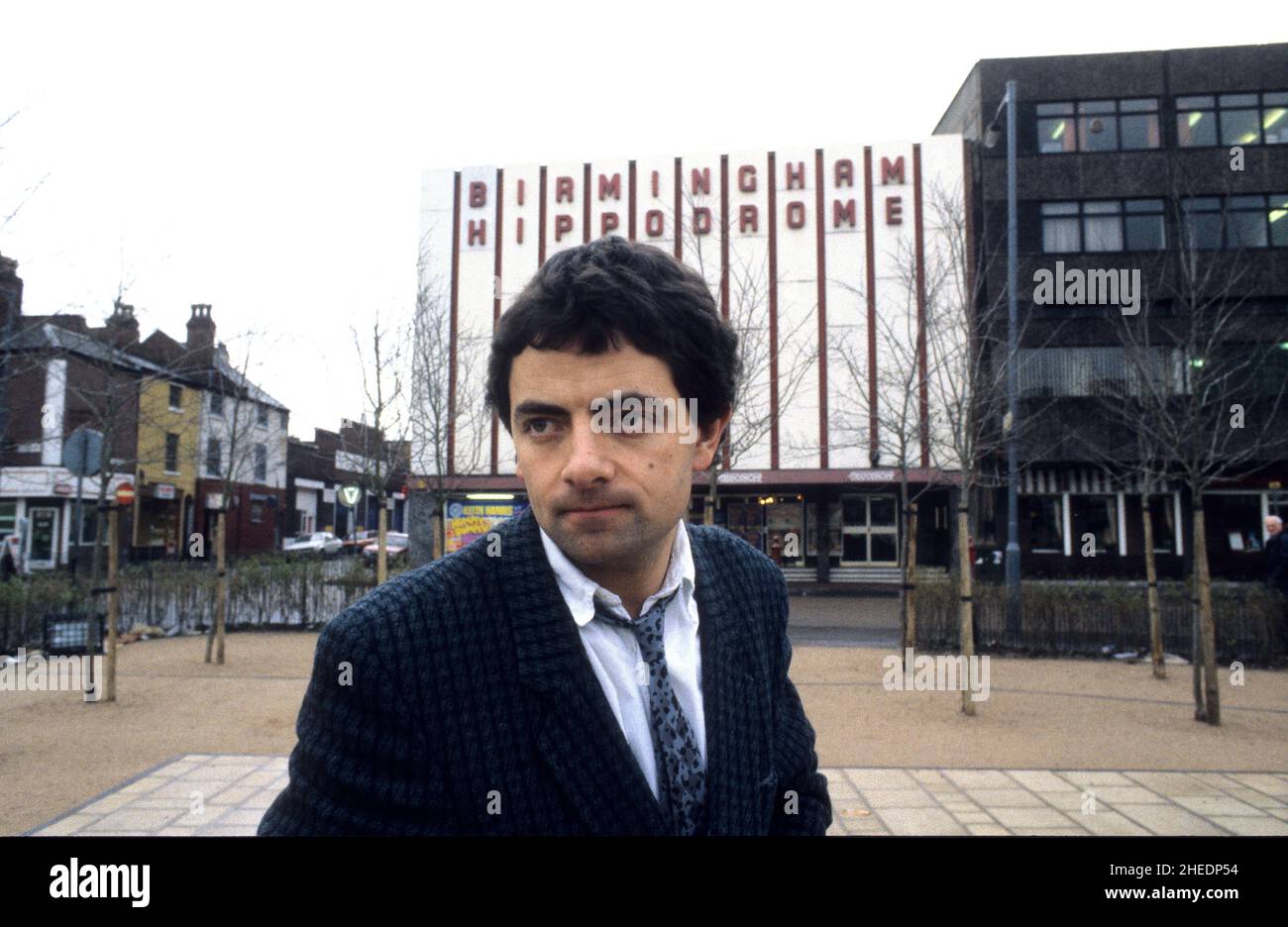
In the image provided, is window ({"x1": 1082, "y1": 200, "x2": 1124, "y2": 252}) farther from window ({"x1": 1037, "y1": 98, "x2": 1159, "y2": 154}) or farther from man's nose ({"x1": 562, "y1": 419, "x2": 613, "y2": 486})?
man's nose ({"x1": 562, "y1": 419, "x2": 613, "y2": 486})

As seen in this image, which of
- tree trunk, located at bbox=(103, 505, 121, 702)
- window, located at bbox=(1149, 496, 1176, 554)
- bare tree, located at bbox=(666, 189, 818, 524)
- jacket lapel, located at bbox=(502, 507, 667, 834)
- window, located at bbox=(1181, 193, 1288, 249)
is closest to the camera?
jacket lapel, located at bbox=(502, 507, 667, 834)

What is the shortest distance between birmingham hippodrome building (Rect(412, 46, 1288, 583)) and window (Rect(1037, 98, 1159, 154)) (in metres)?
0.06

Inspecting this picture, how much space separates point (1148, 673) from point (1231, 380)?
17.3 metres

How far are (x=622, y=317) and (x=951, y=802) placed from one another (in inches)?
198

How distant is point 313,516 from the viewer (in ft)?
177

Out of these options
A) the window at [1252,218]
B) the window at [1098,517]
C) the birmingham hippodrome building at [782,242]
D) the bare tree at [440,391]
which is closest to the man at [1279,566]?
the bare tree at [440,391]

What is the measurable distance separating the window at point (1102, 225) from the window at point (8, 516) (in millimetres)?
41292

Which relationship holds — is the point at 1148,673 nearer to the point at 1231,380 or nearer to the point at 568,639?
the point at 568,639

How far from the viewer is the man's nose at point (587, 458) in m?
1.38

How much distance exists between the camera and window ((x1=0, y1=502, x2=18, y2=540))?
31.7 m

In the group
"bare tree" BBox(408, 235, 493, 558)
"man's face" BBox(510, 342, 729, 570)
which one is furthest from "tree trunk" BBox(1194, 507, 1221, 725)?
"bare tree" BBox(408, 235, 493, 558)

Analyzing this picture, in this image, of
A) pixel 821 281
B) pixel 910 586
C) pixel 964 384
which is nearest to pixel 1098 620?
pixel 964 384

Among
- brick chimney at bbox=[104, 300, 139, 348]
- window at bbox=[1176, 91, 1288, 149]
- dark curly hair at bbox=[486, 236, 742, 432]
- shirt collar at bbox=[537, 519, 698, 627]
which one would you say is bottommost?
shirt collar at bbox=[537, 519, 698, 627]

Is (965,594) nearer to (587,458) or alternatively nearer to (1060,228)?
(587,458)
